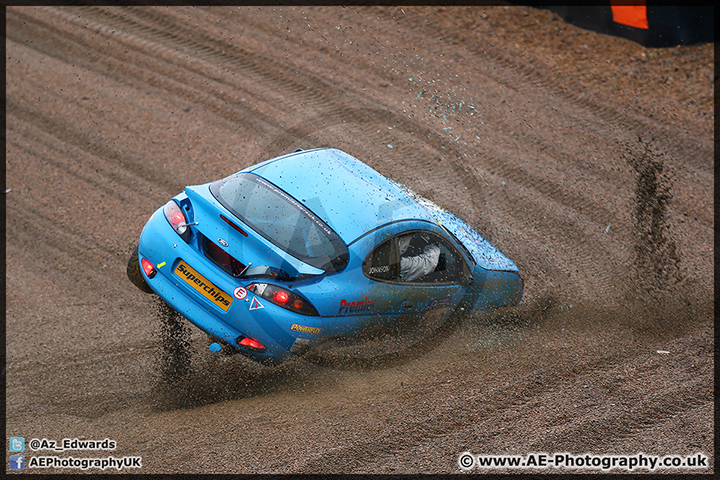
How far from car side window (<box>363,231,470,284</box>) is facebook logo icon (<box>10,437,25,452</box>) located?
3028 mm

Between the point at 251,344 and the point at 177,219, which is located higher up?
the point at 177,219

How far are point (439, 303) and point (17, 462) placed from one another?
3.68 metres

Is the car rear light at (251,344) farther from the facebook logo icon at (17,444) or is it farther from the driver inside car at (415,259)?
the facebook logo icon at (17,444)

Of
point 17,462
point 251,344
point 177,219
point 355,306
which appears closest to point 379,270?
point 355,306

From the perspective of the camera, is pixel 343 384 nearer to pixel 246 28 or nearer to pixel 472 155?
pixel 472 155

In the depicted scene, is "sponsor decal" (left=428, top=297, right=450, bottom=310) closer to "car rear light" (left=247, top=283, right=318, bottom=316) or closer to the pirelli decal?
"car rear light" (left=247, top=283, right=318, bottom=316)

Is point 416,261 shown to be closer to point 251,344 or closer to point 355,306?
point 355,306

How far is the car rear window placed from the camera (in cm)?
480

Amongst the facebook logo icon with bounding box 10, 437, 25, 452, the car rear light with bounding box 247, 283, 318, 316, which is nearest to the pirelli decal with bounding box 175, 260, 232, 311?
the car rear light with bounding box 247, 283, 318, 316

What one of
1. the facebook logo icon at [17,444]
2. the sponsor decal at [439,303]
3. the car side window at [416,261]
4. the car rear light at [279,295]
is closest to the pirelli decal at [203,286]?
the car rear light at [279,295]

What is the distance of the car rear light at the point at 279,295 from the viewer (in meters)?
4.68

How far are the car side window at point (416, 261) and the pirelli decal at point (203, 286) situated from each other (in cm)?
120

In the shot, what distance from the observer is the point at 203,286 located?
15.8 ft

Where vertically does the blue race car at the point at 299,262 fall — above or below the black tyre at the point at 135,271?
above
